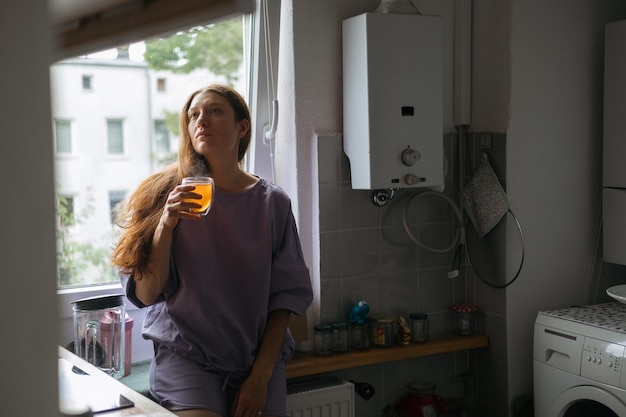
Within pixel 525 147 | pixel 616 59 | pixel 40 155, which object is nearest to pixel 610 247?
pixel 525 147

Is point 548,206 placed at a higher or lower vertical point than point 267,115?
lower

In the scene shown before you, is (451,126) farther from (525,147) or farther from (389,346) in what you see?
(389,346)

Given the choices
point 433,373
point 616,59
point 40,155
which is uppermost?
point 616,59

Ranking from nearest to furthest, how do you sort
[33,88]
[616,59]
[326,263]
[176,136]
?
[33,88] < [176,136] < [326,263] < [616,59]

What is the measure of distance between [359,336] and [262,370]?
0.63 meters

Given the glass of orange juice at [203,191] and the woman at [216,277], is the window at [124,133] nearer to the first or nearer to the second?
the woman at [216,277]

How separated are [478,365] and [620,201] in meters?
0.92

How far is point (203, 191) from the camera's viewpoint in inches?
81.4

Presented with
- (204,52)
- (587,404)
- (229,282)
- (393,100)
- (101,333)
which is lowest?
(587,404)

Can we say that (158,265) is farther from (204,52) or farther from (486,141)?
(486,141)

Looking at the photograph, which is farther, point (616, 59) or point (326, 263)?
point (616, 59)

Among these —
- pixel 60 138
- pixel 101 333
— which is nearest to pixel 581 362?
pixel 101 333

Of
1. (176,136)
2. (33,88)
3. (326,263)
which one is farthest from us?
(326,263)

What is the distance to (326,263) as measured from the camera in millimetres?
2891
